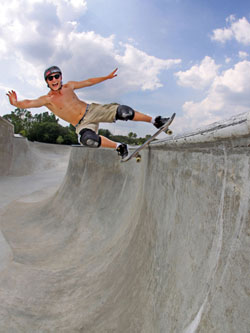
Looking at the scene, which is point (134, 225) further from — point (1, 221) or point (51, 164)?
point (51, 164)

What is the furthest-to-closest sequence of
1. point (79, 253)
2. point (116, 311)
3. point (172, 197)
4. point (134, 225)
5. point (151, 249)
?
point (79, 253)
point (134, 225)
point (116, 311)
point (151, 249)
point (172, 197)

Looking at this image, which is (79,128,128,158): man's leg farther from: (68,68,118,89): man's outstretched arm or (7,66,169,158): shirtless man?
(68,68,118,89): man's outstretched arm

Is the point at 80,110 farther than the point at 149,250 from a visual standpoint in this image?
Yes

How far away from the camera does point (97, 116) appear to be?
3996 millimetres

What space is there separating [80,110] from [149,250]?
2656mm

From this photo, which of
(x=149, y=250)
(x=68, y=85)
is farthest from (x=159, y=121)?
(x=149, y=250)

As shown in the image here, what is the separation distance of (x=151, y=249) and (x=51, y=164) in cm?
1989

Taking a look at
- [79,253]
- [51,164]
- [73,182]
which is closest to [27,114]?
[51,164]

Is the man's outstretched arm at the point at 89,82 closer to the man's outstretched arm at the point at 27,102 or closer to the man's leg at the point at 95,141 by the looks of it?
the man's outstretched arm at the point at 27,102

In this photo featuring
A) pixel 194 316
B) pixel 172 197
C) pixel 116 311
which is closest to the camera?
pixel 194 316

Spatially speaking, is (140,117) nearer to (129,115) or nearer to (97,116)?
(129,115)

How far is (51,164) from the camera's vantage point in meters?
20.9

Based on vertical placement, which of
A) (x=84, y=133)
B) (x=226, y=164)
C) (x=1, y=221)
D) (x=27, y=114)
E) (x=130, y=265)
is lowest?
(x=1, y=221)

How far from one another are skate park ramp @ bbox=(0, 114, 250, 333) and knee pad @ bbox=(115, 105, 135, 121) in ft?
2.39
